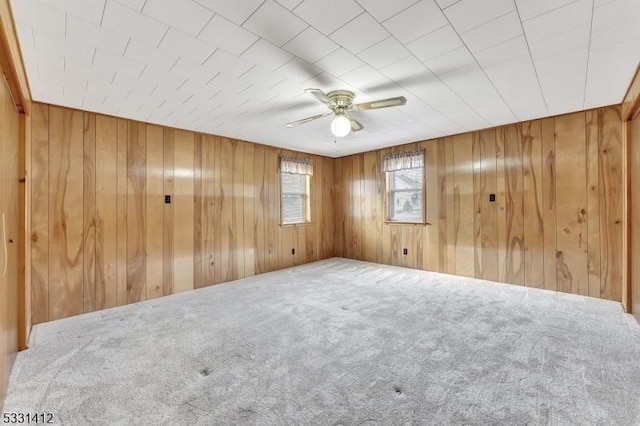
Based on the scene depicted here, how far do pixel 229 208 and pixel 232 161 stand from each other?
78cm

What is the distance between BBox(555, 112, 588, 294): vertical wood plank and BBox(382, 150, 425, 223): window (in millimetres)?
1869

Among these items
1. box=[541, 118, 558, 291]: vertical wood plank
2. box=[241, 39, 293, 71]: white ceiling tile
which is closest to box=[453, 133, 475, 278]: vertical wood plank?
box=[541, 118, 558, 291]: vertical wood plank

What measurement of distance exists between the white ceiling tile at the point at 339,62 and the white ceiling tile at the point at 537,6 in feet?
3.36

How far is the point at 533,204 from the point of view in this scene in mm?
3873

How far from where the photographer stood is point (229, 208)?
456 centimetres

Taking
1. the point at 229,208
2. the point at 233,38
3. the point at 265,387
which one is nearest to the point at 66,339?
the point at 265,387

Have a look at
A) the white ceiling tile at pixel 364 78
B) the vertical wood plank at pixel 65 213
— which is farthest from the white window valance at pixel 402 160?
the vertical wood plank at pixel 65 213

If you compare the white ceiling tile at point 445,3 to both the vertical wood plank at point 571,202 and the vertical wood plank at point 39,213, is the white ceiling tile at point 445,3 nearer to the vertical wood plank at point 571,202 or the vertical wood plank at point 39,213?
the vertical wood plank at point 571,202

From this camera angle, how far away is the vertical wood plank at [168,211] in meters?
3.85

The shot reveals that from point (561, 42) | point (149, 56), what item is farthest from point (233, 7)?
point (561, 42)

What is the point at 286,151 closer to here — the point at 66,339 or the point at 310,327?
the point at 310,327

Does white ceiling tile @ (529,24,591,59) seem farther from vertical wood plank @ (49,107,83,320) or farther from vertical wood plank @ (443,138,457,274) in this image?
vertical wood plank @ (49,107,83,320)

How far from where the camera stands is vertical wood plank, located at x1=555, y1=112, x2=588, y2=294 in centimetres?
353

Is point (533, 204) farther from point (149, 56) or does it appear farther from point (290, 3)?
point (149, 56)
